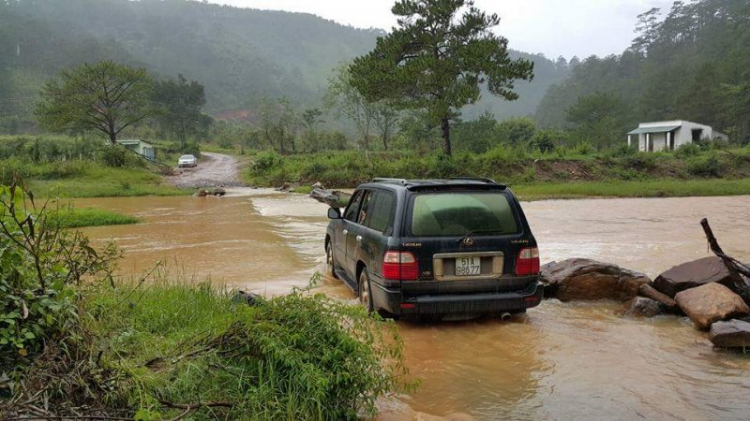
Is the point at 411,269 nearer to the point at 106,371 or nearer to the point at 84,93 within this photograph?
the point at 106,371

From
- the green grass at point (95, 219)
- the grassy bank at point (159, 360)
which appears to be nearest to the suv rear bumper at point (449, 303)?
the grassy bank at point (159, 360)

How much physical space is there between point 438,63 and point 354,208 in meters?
25.5

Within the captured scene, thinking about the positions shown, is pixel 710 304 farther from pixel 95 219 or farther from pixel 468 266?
pixel 95 219

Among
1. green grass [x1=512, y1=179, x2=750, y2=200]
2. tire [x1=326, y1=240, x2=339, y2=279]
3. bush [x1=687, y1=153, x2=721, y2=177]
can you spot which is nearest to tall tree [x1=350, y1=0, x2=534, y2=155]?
green grass [x1=512, y1=179, x2=750, y2=200]

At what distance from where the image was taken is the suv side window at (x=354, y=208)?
7.86 m

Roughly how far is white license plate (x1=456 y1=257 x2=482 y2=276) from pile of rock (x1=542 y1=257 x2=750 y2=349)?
6.98ft

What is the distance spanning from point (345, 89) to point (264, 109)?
23.7 meters

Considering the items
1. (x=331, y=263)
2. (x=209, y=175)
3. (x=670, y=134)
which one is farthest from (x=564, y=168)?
(x=209, y=175)

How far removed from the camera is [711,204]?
20.9m

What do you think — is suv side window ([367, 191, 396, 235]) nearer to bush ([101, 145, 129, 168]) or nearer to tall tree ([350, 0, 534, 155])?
tall tree ([350, 0, 534, 155])

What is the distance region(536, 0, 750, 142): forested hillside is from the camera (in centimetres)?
6344

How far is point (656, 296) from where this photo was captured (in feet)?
22.5

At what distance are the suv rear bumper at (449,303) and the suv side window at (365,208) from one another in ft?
5.07

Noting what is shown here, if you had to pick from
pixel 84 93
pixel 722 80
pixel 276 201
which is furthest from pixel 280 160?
pixel 722 80
